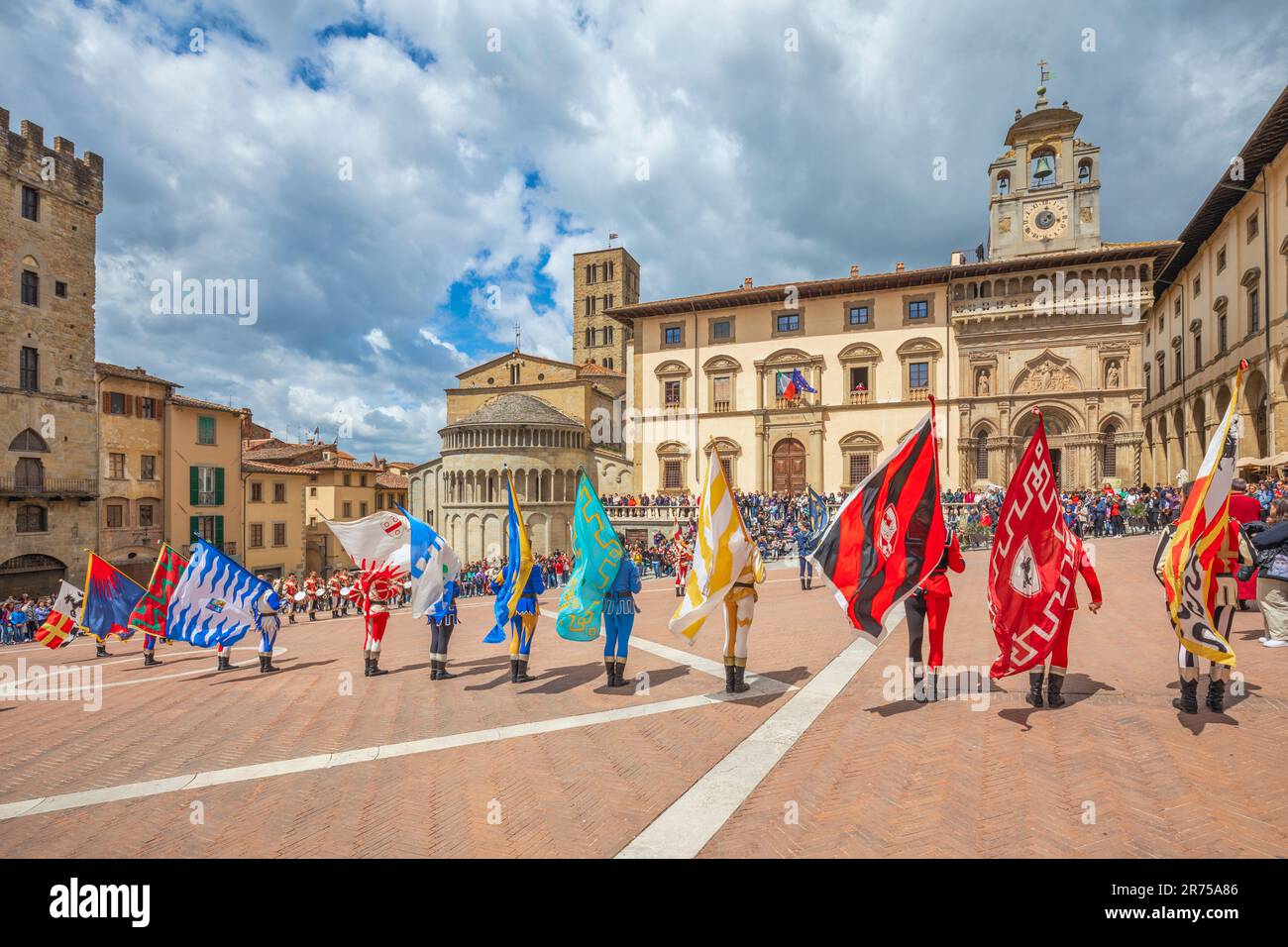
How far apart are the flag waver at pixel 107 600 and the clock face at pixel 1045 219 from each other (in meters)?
41.7

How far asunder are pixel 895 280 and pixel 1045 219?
8439 millimetres

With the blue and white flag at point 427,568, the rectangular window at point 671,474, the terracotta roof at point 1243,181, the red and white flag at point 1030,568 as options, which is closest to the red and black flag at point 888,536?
the red and white flag at point 1030,568

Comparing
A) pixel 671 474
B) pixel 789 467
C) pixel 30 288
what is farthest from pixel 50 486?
pixel 789 467

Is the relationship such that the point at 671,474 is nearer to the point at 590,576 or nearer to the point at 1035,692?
the point at 590,576

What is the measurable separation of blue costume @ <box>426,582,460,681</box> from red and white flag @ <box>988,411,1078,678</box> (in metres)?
7.01

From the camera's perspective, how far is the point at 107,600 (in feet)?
44.7

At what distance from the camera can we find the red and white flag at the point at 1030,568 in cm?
635

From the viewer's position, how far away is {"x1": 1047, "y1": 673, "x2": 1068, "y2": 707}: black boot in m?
6.62

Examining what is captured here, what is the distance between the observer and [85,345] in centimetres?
3406

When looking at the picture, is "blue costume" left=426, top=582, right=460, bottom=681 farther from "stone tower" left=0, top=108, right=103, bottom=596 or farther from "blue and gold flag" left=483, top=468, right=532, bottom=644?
"stone tower" left=0, top=108, right=103, bottom=596

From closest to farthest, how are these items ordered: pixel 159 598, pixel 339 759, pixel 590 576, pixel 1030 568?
pixel 339 759 → pixel 1030 568 → pixel 590 576 → pixel 159 598

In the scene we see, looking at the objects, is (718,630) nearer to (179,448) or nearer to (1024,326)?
(1024,326)

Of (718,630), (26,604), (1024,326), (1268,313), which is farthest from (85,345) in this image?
(1268,313)

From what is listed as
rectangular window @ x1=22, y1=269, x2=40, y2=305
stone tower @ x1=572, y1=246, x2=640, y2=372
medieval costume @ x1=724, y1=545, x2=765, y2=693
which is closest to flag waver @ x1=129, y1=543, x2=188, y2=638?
medieval costume @ x1=724, y1=545, x2=765, y2=693
